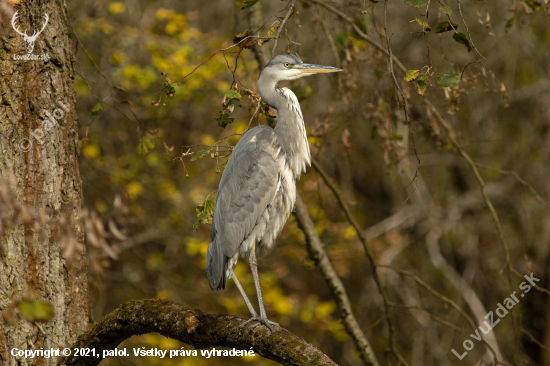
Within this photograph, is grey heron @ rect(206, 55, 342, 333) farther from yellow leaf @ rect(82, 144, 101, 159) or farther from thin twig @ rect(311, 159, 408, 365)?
yellow leaf @ rect(82, 144, 101, 159)

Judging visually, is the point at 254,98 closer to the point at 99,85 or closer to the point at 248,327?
the point at 248,327

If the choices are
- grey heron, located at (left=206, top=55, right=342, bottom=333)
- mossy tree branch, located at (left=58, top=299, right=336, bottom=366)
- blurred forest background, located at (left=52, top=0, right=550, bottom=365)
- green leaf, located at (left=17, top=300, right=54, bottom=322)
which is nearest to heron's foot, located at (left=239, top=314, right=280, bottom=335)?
mossy tree branch, located at (left=58, top=299, right=336, bottom=366)

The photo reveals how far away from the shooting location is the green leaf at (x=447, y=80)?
91.1 inches

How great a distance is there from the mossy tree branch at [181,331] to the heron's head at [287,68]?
162 centimetres

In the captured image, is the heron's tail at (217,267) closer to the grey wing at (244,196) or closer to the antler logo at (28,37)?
the grey wing at (244,196)

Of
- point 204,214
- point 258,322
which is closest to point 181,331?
point 258,322

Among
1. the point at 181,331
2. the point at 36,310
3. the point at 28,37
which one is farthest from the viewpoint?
the point at 28,37

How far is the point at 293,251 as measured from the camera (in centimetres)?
744

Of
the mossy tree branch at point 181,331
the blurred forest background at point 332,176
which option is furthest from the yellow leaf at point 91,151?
the mossy tree branch at point 181,331

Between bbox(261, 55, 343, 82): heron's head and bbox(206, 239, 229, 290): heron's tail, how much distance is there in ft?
3.81

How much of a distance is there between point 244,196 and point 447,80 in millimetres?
1538

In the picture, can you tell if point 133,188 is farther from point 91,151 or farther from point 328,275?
point 328,275

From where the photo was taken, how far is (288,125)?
11.7 feet

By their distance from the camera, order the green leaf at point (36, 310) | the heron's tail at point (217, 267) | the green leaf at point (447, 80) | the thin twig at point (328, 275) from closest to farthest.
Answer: the green leaf at point (36, 310) < the green leaf at point (447, 80) < the heron's tail at point (217, 267) < the thin twig at point (328, 275)
